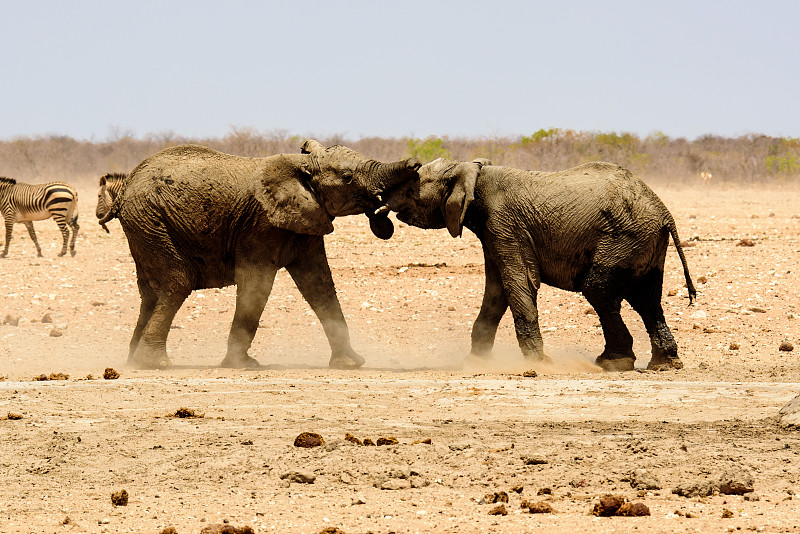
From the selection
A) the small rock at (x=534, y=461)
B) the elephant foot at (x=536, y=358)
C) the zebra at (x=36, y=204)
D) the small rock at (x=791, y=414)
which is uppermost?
the zebra at (x=36, y=204)

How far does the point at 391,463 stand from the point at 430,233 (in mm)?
15761

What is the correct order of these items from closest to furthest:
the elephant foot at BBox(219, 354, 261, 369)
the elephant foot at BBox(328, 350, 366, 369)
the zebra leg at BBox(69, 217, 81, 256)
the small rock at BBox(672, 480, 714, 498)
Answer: the small rock at BBox(672, 480, 714, 498) → the elephant foot at BBox(219, 354, 261, 369) → the elephant foot at BBox(328, 350, 366, 369) → the zebra leg at BBox(69, 217, 81, 256)

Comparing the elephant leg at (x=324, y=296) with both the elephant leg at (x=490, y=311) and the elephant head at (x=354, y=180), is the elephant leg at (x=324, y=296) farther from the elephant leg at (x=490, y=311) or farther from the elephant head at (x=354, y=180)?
the elephant leg at (x=490, y=311)

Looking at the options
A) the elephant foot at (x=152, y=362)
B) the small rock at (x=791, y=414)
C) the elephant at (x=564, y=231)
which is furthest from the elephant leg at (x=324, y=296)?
the small rock at (x=791, y=414)

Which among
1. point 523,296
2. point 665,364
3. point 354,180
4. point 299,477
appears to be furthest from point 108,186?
point 299,477

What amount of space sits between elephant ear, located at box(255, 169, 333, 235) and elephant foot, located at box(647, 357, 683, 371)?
3.40 metres

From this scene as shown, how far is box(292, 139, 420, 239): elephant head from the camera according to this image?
1093 cm

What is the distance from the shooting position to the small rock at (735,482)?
6496 mm

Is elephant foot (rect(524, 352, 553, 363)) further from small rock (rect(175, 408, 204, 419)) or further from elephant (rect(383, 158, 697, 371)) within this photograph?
small rock (rect(175, 408, 204, 419))

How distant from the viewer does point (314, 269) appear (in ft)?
37.8

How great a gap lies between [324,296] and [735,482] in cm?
569

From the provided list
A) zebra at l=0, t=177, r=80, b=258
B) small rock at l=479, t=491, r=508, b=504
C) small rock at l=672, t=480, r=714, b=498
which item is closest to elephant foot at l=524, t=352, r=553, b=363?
small rock at l=672, t=480, r=714, b=498

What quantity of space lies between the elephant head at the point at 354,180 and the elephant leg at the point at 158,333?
163cm

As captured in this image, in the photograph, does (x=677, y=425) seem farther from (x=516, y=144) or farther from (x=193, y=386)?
(x=516, y=144)
